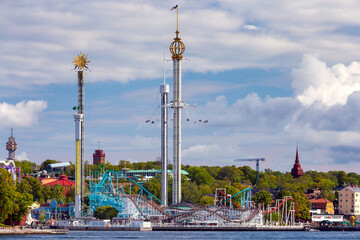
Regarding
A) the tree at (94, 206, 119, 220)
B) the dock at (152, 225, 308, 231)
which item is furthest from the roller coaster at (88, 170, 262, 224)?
the dock at (152, 225, 308, 231)

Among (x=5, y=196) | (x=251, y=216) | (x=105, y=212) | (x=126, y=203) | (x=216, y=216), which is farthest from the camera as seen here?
(x=126, y=203)

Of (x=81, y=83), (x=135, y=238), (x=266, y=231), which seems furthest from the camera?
(x=81, y=83)

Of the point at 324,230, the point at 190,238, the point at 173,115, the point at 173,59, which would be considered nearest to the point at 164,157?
the point at 173,115

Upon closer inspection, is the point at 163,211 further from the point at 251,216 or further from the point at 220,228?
the point at 251,216

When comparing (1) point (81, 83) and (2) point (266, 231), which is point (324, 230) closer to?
(2) point (266, 231)

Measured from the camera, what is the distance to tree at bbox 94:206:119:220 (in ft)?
589

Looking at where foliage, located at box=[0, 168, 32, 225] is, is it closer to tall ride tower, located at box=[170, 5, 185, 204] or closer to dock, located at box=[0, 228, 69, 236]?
dock, located at box=[0, 228, 69, 236]

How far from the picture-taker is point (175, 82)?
646 feet

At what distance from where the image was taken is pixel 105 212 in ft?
589

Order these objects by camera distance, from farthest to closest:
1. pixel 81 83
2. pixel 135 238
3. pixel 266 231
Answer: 1. pixel 81 83
2. pixel 266 231
3. pixel 135 238

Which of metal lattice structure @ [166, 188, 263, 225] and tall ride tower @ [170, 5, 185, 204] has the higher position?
tall ride tower @ [170, 5, 185, 204]

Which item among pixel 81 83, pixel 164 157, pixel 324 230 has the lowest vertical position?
pixel 324 230

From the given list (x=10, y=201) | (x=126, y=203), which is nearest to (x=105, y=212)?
(x=126, y=203)

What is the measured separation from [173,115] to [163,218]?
2776 centimetres
